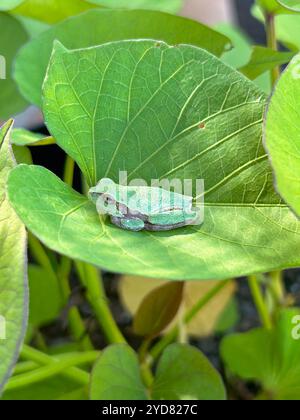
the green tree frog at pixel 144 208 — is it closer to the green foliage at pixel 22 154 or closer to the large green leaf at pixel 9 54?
the green foliage at pixel 22 154

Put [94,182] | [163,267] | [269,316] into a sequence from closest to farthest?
[163,267], [94,182], [269,316]

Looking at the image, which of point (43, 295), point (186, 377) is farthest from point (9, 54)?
point (186, 377)

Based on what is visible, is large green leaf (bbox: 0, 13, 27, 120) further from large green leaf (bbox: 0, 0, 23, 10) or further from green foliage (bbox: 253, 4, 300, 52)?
green foliage (bbox: 253, 4, 300, 52)

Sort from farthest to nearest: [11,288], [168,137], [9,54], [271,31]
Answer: [9,54]
[271,31]
[168,137]
[11,288]

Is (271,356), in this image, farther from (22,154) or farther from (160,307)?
(22,154)

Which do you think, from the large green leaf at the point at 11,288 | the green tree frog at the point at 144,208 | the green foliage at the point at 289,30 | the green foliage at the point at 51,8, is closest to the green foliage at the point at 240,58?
the green foliage at the point at 289,30
